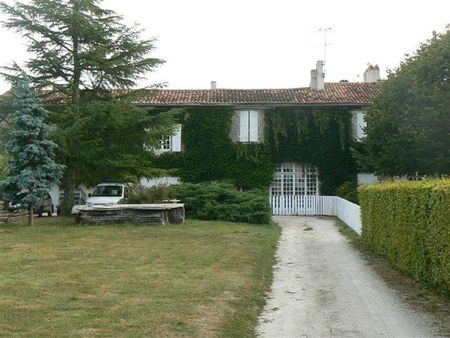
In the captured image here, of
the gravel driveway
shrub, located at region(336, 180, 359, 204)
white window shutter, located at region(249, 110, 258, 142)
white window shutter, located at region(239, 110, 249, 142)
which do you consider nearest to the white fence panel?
shrub, located at region(336, 180, 359, 204)

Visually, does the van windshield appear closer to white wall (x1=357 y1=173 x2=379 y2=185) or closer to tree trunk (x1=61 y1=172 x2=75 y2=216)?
tree trunk (x1=61 y1=172 x2=75 y2=216)

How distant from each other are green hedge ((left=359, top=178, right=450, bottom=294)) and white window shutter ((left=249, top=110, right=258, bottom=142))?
1951 cm

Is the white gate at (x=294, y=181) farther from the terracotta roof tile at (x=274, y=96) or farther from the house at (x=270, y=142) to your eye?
the terracotta roof tile at (x=274, y=96)

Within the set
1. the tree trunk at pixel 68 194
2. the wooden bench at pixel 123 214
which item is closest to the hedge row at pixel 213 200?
the wooden bench at pixel 123 214

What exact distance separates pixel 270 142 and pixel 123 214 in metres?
14.8

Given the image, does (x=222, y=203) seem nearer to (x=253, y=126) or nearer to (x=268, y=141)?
(x=268, y=141)

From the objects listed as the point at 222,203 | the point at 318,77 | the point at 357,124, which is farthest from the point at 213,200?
the point at 318,77

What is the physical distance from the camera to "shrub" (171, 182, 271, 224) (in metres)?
25.9

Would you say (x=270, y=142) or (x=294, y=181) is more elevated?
(x=270, y=142)

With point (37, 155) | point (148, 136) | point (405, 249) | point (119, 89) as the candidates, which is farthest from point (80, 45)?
point (405, 249)

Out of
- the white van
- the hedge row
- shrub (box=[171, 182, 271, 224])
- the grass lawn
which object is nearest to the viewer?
the grass lawn

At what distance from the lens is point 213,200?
27031 mm

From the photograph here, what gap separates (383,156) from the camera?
24.7m

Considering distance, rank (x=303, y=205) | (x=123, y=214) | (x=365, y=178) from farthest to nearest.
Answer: (x=365, y=178), (x=303, y=205), (x=123, y=214)
